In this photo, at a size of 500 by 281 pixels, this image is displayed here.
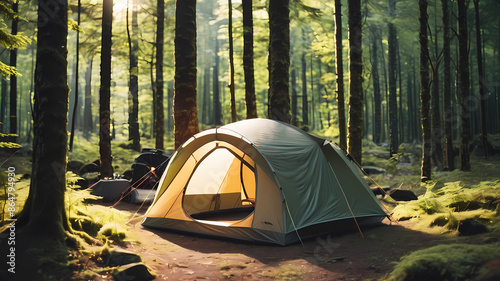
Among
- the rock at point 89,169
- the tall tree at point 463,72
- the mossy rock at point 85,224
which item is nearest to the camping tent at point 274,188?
the mossy rock at point 85,224


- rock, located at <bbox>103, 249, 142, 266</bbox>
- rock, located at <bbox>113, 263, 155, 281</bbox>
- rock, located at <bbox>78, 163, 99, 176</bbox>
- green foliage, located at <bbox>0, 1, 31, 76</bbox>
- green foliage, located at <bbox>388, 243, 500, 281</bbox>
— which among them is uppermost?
green foliage, located at <bbox>0, 1, 31, 76</bbox>

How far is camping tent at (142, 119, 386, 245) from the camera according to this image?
6762mm

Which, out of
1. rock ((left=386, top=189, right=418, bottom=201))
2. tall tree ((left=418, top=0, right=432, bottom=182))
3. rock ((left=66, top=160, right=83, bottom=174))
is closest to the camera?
rock ((left=386, top=189, right=418, bottom=201))

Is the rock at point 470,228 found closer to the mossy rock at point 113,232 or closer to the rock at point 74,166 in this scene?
the mossy rock at point 113,232

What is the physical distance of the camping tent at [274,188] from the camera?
6762mm

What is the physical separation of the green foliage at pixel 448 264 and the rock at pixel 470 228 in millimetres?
2566

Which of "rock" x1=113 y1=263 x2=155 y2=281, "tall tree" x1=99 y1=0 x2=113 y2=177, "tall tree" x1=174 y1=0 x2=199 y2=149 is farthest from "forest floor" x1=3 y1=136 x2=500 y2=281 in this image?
"tall tree" x1=99 y1=0 x2=113 y2=177

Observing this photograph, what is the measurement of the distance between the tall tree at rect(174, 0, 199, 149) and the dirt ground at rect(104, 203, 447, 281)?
363 cm

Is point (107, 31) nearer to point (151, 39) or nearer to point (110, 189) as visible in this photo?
point (110, 189)

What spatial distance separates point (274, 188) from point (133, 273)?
2.99 meters

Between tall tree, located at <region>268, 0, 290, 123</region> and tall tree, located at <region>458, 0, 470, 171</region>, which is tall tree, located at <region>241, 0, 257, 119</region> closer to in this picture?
tall tree, located at <region>268, 0, 290, 123</region>

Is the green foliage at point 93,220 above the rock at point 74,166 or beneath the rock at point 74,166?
beneath

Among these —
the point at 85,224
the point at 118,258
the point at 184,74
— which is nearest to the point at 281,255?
the point at 118,258

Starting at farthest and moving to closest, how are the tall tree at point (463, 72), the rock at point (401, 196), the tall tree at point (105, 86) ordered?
the tall tree at point (105, 86)
the tall tree at point (463, 72)
the rock at point (401, 196)
